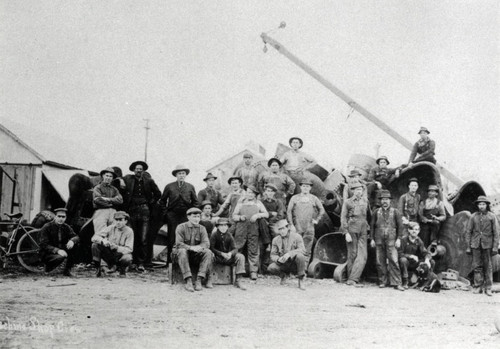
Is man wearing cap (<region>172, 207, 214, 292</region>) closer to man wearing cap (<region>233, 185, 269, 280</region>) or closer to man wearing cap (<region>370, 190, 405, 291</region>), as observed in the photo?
man wearing cap (<region>233, 185, 269, 280</region>)

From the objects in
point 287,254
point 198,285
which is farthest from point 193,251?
point 287,254

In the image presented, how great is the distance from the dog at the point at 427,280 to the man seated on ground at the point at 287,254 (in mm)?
2108

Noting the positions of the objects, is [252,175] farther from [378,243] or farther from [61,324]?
[61,324]

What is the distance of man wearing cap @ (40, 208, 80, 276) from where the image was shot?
8.63 meters

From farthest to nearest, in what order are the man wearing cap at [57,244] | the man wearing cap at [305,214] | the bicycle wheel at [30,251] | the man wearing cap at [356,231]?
1. the man wearing cap at [305,214]
2. the man wearing cap at [356,231]
3. the bicycle wheel at [30,251]
4. the man wearing cap at [57,244]

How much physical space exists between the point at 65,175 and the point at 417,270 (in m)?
8.51

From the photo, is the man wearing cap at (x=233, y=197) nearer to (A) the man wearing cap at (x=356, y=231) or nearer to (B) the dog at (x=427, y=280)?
(A) the man wearing cap at (x=356, y=231)

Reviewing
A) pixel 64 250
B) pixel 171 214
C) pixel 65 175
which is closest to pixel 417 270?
pixel 171 214

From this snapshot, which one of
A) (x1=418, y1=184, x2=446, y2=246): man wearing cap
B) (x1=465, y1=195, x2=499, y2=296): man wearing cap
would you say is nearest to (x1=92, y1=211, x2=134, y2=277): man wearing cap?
(x1=418, y1=184, x2=446, y2=246): man wearing cap

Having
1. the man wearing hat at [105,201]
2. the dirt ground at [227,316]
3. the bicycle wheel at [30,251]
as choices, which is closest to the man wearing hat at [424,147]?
the dirt ground at [227,316]

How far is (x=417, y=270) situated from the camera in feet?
30.7

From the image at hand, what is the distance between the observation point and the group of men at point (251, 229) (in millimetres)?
8453

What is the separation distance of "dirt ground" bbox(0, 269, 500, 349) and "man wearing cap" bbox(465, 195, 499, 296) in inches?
36.5

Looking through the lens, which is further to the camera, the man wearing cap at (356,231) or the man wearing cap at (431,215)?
the man wearing cap at (431,215)
